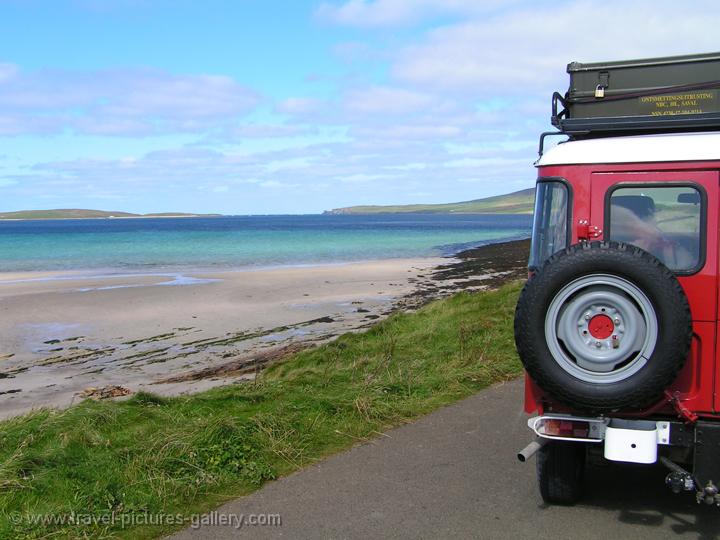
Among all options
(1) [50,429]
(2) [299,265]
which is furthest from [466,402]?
(2) [299,265]

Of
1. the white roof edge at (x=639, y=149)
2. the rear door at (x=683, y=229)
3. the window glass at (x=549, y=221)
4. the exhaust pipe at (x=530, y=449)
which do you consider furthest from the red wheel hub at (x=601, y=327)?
the white roof edge at (x=639, y=149)

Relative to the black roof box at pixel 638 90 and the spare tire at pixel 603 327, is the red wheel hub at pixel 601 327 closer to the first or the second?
the spare tire at pixel 603 327

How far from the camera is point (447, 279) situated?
30.1m

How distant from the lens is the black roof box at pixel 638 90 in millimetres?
5180

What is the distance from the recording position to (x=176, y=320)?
19.6 metres

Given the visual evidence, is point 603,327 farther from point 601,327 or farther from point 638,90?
point 638,90

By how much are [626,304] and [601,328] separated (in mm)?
207

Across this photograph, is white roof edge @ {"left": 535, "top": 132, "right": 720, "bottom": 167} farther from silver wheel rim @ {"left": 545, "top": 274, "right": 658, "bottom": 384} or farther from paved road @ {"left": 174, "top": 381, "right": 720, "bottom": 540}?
paved road @ {"left": 174, "top": 381, "right": 720, "bottom": 540}

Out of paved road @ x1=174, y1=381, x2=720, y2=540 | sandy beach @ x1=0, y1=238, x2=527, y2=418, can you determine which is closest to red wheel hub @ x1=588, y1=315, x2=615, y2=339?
paved road @ x1=174, y1=381, x2=720, y2=540

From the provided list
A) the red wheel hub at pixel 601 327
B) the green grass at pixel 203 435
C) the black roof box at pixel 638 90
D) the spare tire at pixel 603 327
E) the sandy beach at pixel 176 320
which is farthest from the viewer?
the sandy beach at pixel 176 320

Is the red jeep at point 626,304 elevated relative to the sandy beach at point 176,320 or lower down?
elevated

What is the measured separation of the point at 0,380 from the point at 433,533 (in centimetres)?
1149

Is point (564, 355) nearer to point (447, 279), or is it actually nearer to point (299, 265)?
point (447, 279)

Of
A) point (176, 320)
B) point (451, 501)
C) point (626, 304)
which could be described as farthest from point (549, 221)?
point (176, 320)
